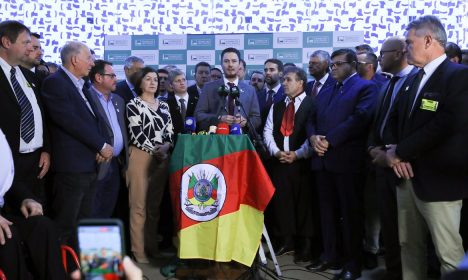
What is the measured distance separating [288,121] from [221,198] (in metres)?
1.09

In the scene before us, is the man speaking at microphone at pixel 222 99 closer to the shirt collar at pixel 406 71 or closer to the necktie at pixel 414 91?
the shirt collar at pixel 406 71

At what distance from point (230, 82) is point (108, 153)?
4.11 feet

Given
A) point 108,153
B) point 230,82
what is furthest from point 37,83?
point 230,82

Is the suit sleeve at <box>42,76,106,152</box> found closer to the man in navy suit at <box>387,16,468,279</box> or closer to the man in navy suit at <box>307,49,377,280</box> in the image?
the man in navy suit at <box>307,49,377,280</box>

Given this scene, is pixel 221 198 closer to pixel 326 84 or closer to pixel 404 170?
pixel 404 170

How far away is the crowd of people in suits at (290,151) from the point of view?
2.40 metres

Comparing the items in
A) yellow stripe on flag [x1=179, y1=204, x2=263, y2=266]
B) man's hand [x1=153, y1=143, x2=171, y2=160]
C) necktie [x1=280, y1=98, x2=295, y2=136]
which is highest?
necktie [x1=280, y1=98, x2=295, y2=136]

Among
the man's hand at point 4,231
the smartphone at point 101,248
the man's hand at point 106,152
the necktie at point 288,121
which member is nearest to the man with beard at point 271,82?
the necktie at point 288,121

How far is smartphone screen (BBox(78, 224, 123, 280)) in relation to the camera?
34.0 inches

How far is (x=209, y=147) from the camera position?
3.19 meters

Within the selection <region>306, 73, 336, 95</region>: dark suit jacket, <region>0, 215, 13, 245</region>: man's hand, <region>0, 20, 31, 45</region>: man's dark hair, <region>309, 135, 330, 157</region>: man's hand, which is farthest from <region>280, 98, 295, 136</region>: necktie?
<region>0, 215, 13, 245</region>: man's hand

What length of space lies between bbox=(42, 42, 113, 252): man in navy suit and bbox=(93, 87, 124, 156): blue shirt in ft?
1.03

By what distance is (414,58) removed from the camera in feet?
8.39

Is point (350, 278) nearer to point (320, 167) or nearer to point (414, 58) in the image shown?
point (320, 167)
